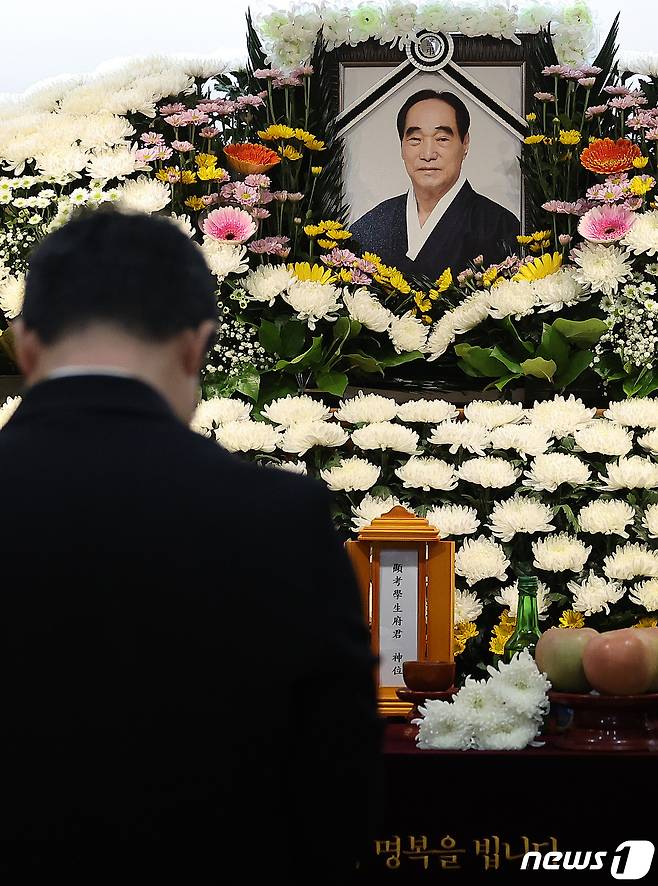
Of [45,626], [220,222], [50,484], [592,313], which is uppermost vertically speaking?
[220,222]

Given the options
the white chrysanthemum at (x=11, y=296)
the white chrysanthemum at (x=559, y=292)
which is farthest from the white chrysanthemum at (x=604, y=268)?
the white chrysanthemum at (x=11, y=296)

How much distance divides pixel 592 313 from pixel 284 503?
2001 millimetres

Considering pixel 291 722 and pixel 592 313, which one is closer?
pixel 291 722

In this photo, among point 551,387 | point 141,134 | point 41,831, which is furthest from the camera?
point 141,134

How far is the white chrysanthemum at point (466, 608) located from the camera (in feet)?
7.20

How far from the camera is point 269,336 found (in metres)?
2.72

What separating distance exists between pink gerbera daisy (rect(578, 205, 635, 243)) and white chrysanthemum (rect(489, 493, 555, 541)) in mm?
772

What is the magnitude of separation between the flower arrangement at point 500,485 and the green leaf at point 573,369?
0.23m

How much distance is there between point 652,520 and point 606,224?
0.82m

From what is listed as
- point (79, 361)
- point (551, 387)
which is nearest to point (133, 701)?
point (79, 361)

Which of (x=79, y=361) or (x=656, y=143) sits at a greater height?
(x=656, y=143)

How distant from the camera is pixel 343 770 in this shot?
2.86ft

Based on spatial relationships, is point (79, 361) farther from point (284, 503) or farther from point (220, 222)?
point (220, 222)

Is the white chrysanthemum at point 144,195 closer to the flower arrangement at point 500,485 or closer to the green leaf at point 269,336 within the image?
the green leaf at point 269,336
